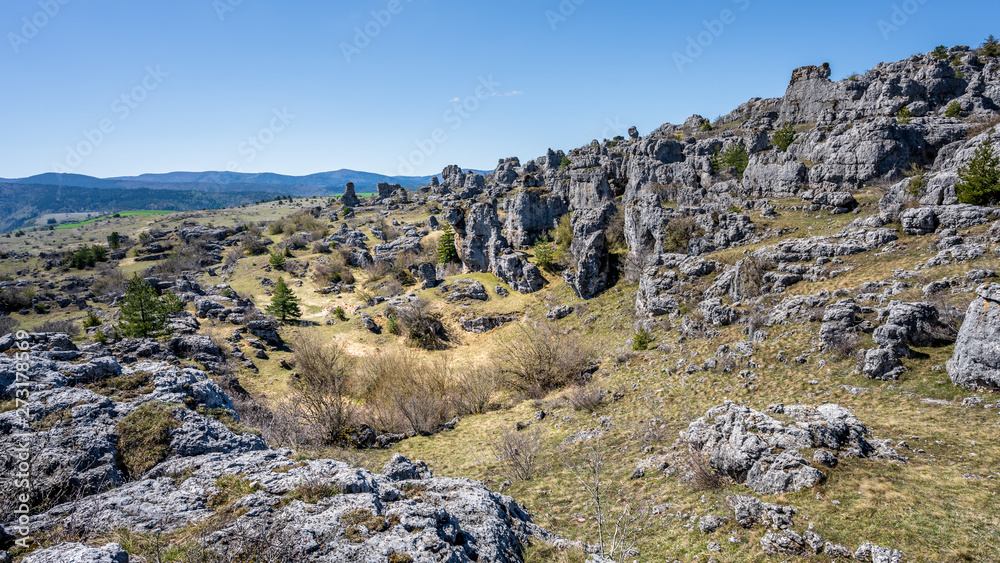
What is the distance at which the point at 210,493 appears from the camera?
7.87 meters

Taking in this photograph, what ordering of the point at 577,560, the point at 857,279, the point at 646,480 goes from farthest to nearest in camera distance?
1. the point at 857,279
2. the point at 646,480
3. the point at 577,560

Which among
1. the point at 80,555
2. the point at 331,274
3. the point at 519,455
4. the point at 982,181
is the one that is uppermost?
the point at 982,181

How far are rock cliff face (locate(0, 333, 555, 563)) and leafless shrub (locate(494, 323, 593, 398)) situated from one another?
2012cm

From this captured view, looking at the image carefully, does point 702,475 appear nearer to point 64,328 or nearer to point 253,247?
point 64,328

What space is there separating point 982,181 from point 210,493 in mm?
38602

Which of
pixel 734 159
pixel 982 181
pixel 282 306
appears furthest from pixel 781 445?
pixel 282 306

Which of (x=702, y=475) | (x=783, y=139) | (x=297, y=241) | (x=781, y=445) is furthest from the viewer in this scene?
(x=297, y=241)

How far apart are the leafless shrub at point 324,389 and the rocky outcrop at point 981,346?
28956 millimetres

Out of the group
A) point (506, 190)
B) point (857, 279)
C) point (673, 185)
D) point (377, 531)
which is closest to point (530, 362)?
point (857, 279)

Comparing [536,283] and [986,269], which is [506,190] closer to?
[536,283]

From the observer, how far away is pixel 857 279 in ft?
71.5

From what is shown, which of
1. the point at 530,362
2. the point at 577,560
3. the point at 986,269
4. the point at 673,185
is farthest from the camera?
the point at 673,185

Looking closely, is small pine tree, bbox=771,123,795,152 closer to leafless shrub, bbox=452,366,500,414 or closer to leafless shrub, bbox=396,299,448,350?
leafless shrub, bbox=452,366,500,414

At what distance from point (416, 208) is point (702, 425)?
11082 centimetres
